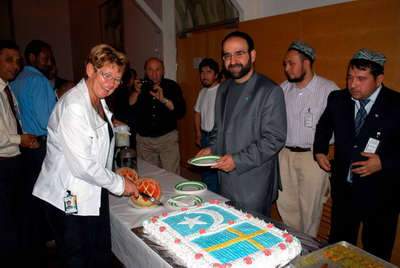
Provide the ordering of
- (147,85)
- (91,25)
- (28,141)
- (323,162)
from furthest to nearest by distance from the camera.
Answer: (91,25) < (147,85) < (323,162) < (28,141)

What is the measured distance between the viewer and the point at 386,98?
2.08 m

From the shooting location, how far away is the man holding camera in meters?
3.52

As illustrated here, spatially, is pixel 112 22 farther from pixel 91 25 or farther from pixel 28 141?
pixel 28 141

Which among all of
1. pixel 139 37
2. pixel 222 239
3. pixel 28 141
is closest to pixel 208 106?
Result: pixel 28 141

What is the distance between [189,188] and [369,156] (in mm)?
1268

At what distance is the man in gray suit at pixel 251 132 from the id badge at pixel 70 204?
913mm

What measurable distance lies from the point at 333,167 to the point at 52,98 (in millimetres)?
2622

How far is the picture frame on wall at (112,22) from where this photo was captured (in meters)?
6.90

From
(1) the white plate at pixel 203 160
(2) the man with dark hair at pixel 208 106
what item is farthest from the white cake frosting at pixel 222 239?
(2) the man with dark hair at pixel 208 106

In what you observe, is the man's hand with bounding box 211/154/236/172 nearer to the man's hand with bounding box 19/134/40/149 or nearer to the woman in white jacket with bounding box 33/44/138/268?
the woman in white jacket with bounding box 33/44/138/268

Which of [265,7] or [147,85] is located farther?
[265,7]

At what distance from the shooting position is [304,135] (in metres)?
2.77

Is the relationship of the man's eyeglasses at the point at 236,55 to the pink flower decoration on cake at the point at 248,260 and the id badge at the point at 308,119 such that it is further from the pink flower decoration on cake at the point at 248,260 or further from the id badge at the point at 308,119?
the pink flower decoration on cake at the point at 248,260

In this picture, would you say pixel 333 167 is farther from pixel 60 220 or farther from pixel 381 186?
pixel 60 220
